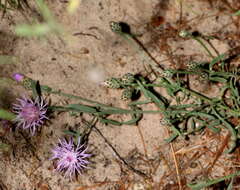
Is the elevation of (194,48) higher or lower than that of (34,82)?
higher

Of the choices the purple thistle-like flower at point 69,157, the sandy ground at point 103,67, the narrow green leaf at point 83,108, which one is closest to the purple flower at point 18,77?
the sandy ground at point 103,67

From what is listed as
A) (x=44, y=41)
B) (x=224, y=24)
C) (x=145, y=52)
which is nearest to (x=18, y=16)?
(x=44, y=41)

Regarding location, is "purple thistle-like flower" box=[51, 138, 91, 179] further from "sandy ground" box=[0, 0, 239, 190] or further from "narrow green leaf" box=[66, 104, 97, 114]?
"narrow green leaf" box=[66, 104, 97, 114]

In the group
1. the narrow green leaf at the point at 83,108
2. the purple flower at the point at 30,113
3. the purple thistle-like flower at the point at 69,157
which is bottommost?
the purple thistle-like flower at the point at 69,157

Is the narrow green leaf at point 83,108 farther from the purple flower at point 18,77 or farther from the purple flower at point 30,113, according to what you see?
the purple flower at point 18,77

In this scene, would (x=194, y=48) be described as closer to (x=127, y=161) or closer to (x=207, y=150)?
(x=207, y=150)
